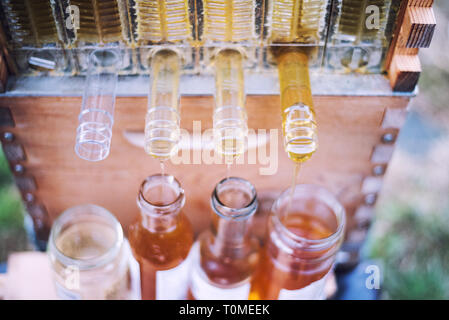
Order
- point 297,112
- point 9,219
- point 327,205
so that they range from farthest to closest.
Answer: point 9,219 → point 327,205 → point 297,112

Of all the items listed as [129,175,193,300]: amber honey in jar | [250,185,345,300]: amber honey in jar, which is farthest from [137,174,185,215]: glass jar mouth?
[250,185,345,300]: amber honey in jar

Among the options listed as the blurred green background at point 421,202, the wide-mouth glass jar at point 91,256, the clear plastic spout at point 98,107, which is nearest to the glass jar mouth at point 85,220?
the wide-mouth glass jar at point 91,256

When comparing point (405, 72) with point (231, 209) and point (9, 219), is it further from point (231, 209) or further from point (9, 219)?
point (9, 219)

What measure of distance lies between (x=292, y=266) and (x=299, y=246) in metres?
0.04

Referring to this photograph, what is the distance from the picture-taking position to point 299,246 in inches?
19.4

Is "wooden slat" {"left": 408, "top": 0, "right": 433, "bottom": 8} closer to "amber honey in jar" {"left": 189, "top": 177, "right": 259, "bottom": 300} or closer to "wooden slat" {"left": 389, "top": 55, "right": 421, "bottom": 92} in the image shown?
"wooden slat" {"left": 389, "top": 55, "right": 421, "bottom": 92}

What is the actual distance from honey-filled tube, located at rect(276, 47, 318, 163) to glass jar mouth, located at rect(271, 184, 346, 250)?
3.5 inches

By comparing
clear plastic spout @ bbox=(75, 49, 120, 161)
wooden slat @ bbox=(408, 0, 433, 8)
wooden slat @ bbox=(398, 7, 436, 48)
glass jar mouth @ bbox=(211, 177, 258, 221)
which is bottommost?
glass jar mouth @ bbox=(211, 177, 258, 221)

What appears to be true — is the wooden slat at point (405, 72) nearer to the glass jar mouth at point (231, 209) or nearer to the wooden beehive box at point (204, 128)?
the wooden beehive box at point (204, 128)

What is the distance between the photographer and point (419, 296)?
33.7 inches

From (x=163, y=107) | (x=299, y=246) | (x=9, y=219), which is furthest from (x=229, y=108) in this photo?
(x=9, y=219)

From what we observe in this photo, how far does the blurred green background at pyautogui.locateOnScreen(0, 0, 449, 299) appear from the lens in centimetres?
88
